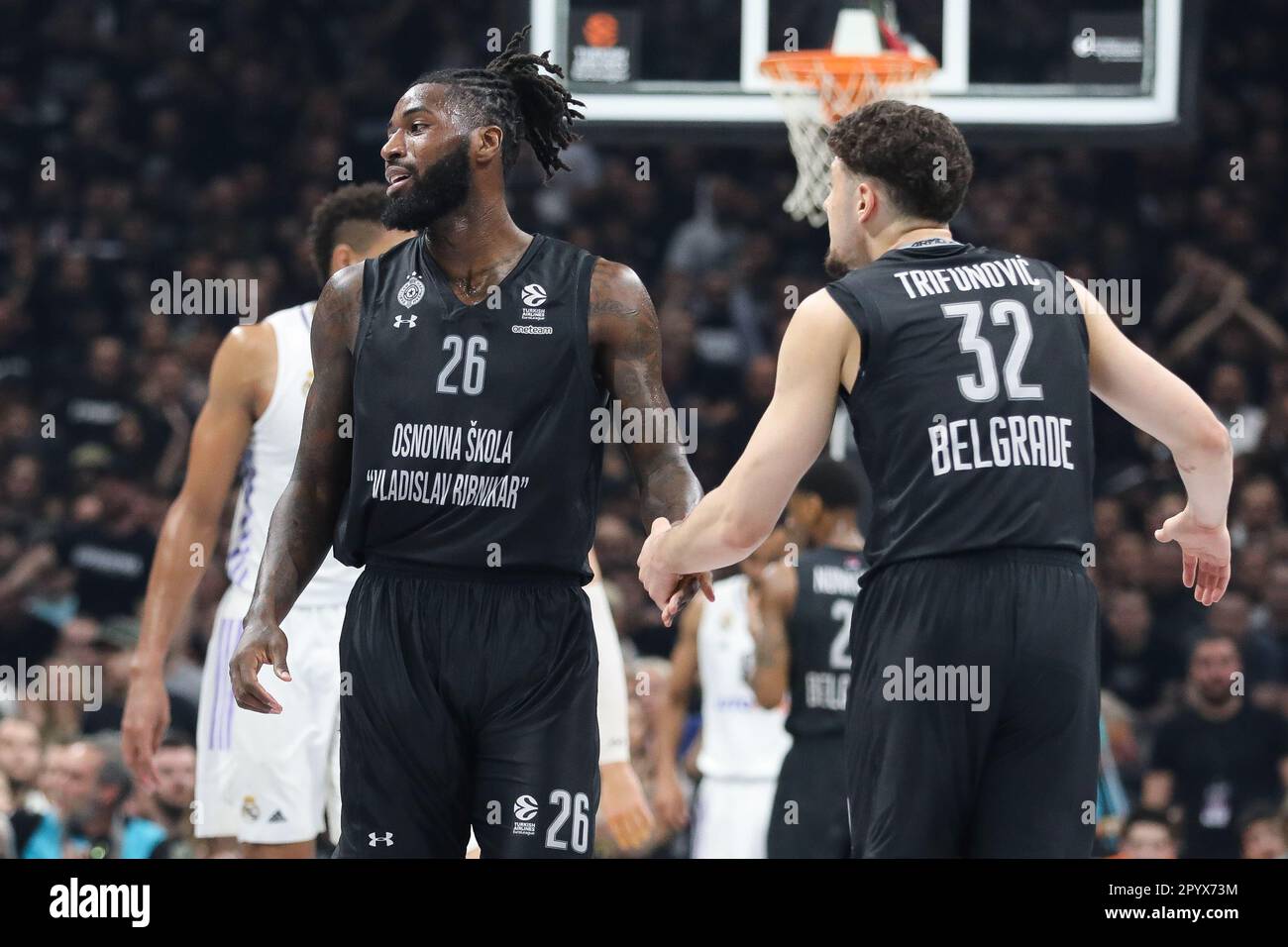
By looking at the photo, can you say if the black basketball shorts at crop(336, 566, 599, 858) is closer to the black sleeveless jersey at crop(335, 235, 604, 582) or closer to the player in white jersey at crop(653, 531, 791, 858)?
the black sleeveless jersey at crop(335, 235, 604, 582)

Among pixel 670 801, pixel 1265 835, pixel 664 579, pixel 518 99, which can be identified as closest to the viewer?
pixel 664 579

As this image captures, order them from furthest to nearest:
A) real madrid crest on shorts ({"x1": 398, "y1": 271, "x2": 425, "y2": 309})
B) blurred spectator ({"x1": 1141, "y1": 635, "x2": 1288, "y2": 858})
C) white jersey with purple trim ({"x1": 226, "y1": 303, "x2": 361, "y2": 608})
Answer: blurred spectator ({"x1": 1141, "y1": 635, "x2": 1288, "y2": 858})
white jersey with purple trim ({"x1": 226, "y1": 303, "x2": 361, "y2": 608})
real madrid crest on shorts ({"x1": 398, "y1": 271, "x2": 425, "y2": 309})

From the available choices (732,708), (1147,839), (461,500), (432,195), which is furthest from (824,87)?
(461,500)

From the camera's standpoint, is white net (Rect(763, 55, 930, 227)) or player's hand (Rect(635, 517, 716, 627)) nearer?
player's hand (Rect(635, 517, 716, 627))

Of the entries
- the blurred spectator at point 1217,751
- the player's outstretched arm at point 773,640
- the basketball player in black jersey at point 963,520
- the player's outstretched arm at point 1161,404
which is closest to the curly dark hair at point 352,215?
the basketball player in black jersey at point 963,520

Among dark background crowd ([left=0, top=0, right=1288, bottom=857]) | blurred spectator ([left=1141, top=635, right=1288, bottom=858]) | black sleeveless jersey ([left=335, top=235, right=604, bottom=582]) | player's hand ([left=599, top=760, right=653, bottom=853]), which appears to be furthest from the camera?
dark background crowd ([left=0, top=0, right=1288, bottom=857])

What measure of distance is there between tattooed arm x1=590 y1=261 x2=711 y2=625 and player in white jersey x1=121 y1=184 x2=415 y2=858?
1693mm

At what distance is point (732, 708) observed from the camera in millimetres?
8305

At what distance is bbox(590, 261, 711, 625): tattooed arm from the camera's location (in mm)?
4414

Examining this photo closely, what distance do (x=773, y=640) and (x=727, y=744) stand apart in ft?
3.05

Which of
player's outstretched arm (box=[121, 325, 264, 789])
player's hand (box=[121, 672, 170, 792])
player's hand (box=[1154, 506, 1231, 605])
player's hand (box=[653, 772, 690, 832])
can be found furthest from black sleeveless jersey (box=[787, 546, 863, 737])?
player's hand (box=[1154, 506, 1231, 605])

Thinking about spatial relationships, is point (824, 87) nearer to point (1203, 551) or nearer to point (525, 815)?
point (1203, 551)

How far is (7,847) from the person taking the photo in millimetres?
7211
